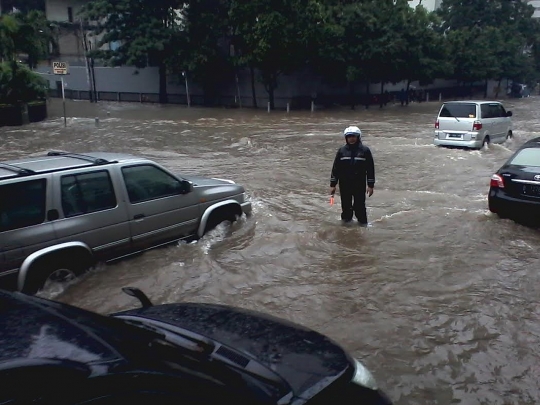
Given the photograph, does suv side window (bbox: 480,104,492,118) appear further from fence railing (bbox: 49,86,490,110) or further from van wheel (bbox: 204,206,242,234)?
fence railing (bbox: 49,86,490,110)

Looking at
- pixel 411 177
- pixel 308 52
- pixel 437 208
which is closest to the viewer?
pixel 437 208

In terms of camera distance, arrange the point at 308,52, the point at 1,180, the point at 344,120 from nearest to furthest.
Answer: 1. the point at 1,180
2. the point at 344,120
3. the point at 308,52

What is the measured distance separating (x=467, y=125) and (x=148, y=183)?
12805 mm

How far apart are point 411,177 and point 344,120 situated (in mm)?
16375

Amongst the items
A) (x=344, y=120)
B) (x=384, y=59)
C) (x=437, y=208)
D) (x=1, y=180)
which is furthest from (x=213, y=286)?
(x=384, y=59)

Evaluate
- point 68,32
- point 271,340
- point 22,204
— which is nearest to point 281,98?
point 68,32

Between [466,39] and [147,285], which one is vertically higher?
[466,39]

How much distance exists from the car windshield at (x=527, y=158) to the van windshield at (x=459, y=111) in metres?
8.30

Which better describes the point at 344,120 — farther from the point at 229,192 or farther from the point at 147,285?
the point at 147,285

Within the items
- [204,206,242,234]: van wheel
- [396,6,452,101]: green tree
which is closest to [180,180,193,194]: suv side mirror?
[204,206,242,234]: van wheel

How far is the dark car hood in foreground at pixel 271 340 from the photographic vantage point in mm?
3027

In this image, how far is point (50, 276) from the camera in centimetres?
620

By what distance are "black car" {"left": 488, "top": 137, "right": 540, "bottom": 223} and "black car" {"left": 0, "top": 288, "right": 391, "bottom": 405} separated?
247 inches

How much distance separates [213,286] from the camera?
22.5 ft
